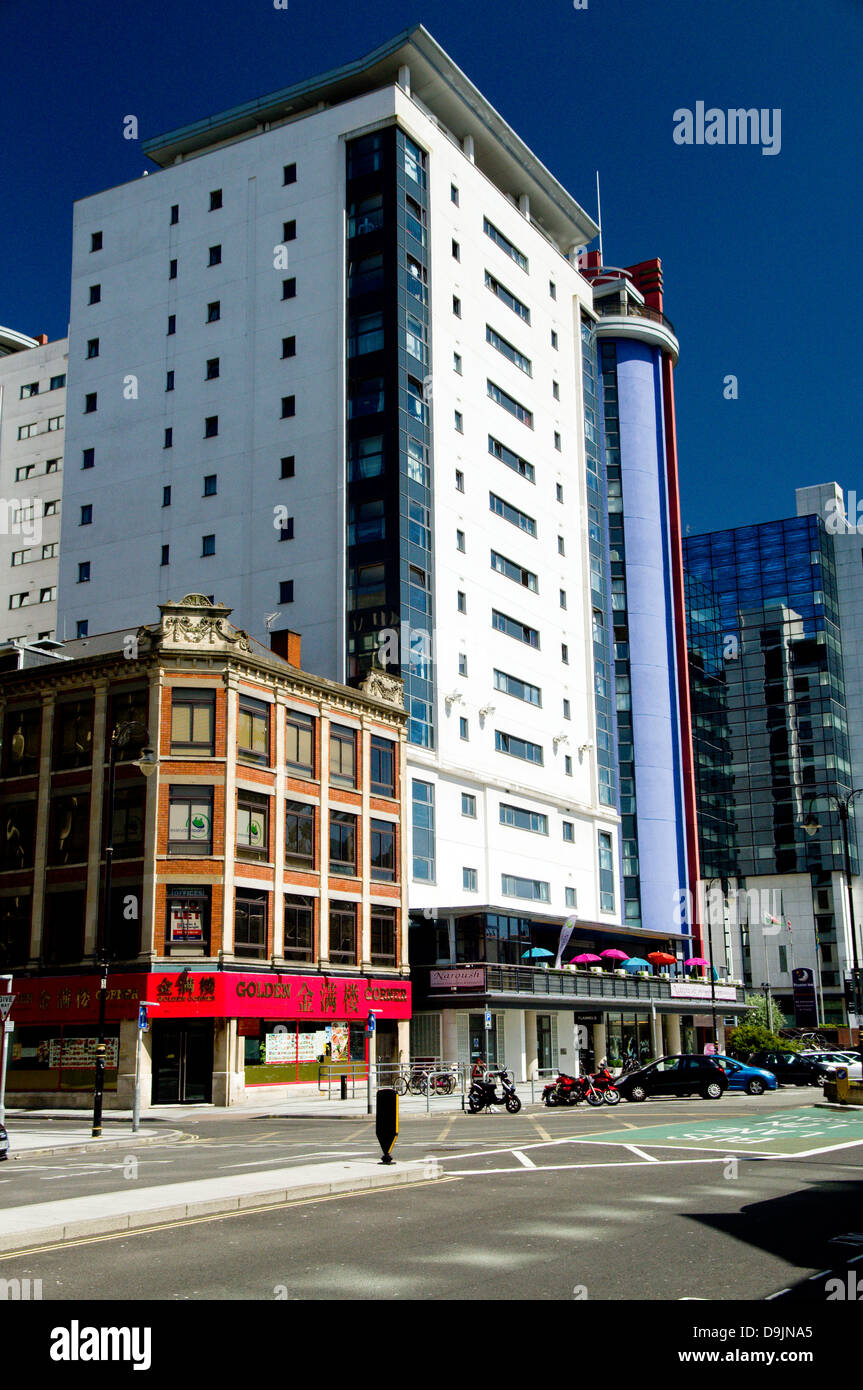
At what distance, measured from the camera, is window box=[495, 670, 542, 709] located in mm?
71931

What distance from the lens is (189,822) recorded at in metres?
47.8

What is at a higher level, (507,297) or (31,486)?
(507,297)

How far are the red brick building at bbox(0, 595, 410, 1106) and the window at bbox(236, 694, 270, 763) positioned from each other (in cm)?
8

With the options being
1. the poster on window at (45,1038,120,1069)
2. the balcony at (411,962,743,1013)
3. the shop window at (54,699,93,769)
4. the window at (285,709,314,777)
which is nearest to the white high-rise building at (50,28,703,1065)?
the balcony at (411,962,743,1013)

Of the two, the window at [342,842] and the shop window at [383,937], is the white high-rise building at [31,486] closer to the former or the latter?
the window at [342,842]

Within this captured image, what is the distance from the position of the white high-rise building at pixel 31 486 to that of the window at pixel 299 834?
2900 centimetres

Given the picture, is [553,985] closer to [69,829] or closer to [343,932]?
[343,932]

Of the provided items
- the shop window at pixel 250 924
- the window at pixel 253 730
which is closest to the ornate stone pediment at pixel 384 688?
the window at pixel 253 730

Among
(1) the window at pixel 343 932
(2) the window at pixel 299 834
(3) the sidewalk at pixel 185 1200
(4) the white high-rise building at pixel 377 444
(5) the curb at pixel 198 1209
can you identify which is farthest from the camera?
(4) the white high-rise building at pixel 377 444

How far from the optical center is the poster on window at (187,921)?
4691cm

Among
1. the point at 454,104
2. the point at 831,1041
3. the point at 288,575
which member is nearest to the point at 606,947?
the point at 288,575

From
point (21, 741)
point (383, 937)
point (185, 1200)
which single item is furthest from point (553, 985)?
point (185, 1200)

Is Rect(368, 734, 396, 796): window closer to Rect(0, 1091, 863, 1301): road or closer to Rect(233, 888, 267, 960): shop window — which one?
Rect(233, 888, 267, 960): shop window

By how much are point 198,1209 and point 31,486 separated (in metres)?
74.1
